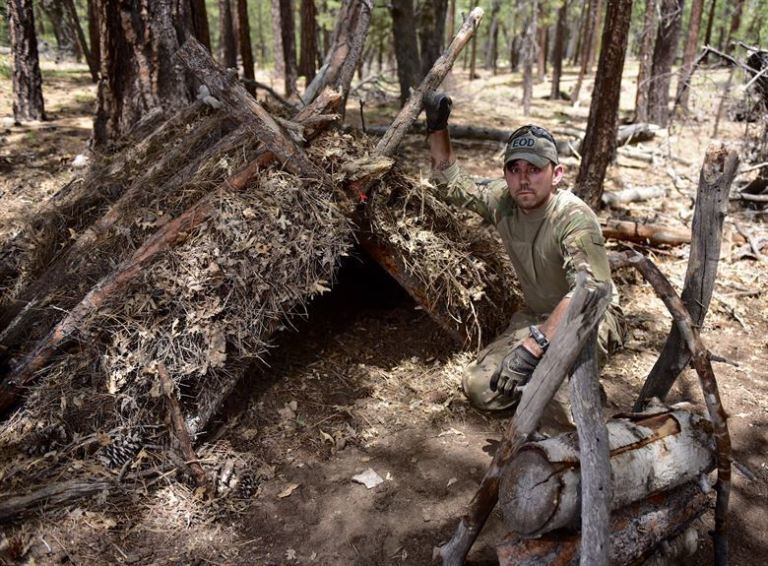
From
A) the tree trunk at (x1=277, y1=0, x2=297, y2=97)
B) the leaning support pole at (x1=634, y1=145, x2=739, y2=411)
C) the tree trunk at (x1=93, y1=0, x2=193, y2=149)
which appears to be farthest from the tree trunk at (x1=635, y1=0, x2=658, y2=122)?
the tree trunk at (x1=93, y1=0, x2=193, y2=149)

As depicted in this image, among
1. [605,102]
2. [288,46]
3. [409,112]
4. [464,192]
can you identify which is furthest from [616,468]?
[288,46]

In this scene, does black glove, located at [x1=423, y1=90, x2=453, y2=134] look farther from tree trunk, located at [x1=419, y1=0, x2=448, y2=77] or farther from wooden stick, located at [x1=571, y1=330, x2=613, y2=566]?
tree trunk, located at [x1=419, y1=0, x2=448, y2=77]

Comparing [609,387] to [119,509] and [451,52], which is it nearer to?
[451,52]

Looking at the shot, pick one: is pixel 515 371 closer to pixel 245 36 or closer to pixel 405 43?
pixel 405 43

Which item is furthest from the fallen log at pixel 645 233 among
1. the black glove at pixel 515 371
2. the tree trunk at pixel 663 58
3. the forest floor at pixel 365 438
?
the tree trunk at pixel 663 58

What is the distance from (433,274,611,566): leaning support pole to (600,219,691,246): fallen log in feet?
13.3

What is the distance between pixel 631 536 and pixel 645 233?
434cm

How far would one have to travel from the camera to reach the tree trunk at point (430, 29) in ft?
35.1

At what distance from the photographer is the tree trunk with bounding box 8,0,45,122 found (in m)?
7.79

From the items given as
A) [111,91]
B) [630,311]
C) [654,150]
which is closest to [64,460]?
[111,91]

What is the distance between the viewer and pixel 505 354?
12.7ft

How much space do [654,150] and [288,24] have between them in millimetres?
8409

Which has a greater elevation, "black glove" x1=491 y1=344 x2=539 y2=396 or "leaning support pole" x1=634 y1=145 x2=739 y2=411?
"leaning support pole" x1=634 y1=145 x2=739 y2=411

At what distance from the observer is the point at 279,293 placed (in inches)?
135
